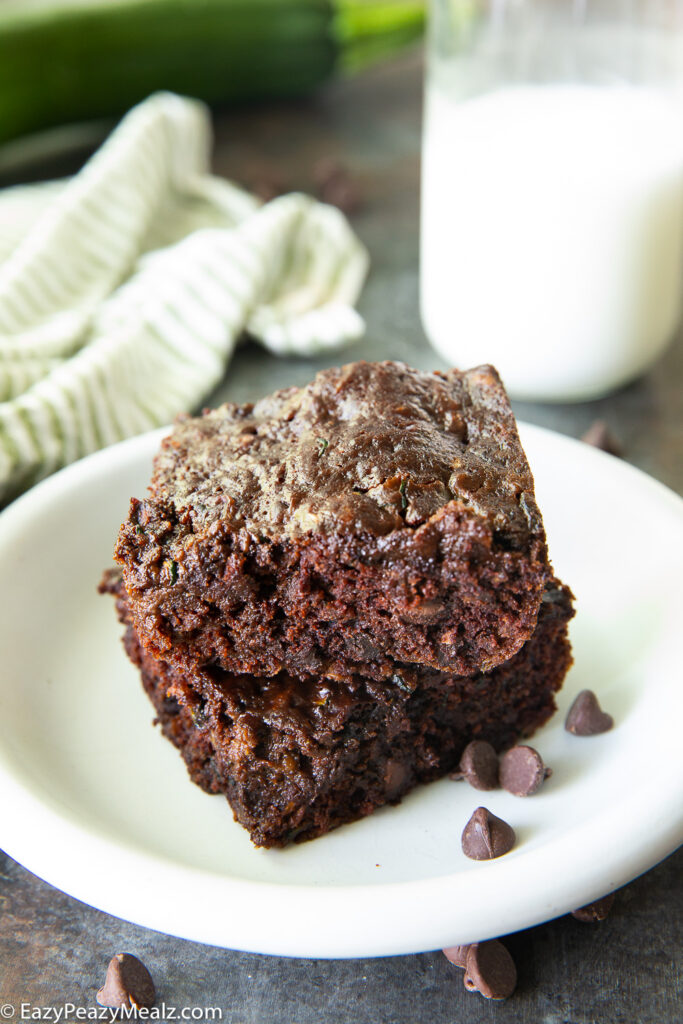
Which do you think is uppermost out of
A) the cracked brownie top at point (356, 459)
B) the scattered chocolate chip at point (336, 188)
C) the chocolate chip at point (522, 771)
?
the cracked brownie top at point (356, 459)

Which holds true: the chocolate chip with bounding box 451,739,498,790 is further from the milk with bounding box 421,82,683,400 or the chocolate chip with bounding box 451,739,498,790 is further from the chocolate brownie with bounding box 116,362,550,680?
the milk with bounding box 421,82,683,400

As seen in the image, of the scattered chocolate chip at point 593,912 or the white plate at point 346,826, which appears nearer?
the white plate at point 346,826

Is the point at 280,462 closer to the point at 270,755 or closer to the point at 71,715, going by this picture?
the point at 270,755

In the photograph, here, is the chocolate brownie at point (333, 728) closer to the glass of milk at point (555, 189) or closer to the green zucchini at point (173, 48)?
the glass of milk at point (555, 189)

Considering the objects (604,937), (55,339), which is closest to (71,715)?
(604,937)

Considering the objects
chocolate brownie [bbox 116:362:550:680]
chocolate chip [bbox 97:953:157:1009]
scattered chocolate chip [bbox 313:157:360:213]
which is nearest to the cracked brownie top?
chocolate brownie [bbox 116:362:550:680]

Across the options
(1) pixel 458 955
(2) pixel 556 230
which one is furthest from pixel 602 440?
(1) pixel 458 955

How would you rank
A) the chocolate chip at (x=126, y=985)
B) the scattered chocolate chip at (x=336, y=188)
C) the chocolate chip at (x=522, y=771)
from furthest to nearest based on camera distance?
the scattered chocolate chip at (x=336, y=188)
the chocolate chip at (x=522, y=771)
the chocolate chip at (x=126, y=985)

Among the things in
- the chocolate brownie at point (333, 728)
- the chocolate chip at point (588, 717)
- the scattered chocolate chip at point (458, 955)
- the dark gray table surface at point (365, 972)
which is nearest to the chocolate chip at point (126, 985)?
the dark gray table surface at point (365, 972)
